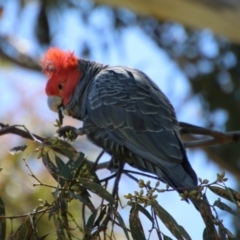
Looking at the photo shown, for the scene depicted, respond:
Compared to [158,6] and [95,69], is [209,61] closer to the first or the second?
[158,6]

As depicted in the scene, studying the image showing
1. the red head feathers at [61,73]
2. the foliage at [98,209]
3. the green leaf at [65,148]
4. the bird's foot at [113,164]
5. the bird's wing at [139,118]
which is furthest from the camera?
the red head feathers at [61,73]

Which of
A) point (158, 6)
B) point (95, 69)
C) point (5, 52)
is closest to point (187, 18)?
point (158, 6)

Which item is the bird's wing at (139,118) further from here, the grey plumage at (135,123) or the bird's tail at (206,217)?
the bird's tail at (206,217)

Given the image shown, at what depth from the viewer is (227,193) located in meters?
1.80

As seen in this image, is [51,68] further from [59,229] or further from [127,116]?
[59,229]

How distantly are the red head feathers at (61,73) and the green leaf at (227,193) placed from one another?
1.19 m

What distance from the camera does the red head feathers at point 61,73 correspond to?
287cm

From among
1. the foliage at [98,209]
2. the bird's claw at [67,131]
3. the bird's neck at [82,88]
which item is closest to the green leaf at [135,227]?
the foliage at [98,209]

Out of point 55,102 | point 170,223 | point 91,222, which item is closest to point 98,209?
point 91,222

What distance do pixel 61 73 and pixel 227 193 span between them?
1291 mm

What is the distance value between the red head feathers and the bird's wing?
239 millimetres

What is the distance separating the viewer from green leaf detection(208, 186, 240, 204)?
5.82 ft

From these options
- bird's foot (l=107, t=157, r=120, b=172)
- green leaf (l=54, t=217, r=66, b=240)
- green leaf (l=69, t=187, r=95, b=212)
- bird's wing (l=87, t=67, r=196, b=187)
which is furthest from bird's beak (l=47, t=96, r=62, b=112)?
green leaf (l=54, t=217, r=66, b=240)

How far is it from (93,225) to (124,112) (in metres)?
0.65
